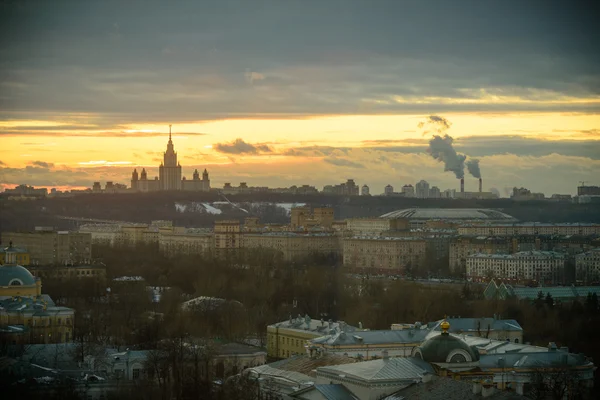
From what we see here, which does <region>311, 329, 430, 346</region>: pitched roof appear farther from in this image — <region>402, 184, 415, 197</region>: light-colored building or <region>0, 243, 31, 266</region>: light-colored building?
<region>402, 184, 415, 197</region>: light-colored building

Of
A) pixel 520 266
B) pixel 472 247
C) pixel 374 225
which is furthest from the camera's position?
pixel 374 225

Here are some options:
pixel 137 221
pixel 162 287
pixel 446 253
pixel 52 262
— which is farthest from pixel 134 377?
pixel 137 221

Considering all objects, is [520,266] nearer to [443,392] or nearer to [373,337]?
[373,337]

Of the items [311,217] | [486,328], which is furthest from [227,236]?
[486,328]

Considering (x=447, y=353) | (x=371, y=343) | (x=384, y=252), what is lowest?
(x=371, y=343)

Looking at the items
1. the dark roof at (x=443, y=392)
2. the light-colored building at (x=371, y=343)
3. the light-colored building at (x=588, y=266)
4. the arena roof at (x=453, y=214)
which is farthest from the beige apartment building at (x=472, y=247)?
the dark roof at (x=443, y=392)
